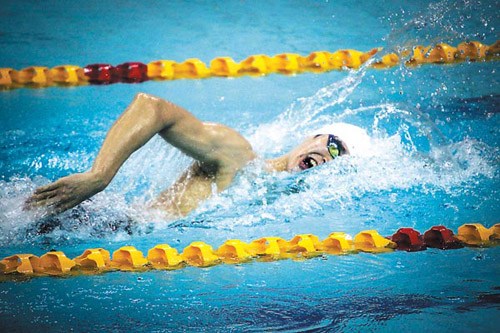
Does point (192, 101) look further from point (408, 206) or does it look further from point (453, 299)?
point (453, 299)

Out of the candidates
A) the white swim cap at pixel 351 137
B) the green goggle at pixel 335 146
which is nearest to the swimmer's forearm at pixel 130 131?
the green goggle at pixel 335 146

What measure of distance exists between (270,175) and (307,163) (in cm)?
18

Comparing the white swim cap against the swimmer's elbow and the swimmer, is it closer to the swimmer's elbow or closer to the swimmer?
the swimmer

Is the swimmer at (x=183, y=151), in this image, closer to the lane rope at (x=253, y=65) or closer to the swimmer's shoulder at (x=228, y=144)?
the swimmer's shoulder at (x=228, y=144)

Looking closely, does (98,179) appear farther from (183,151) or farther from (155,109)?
(183,151)

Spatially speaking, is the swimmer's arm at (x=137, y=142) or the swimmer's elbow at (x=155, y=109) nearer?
the swimmer's arm at (x=137, y=142)

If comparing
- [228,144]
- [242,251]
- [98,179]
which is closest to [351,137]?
[228,144]

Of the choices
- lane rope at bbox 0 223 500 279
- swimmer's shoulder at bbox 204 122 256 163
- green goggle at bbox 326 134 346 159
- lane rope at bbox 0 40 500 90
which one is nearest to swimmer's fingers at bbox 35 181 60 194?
lane rope at bbox 0 223 500 279

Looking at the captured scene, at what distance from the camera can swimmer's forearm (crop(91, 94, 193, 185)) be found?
248 centimetres

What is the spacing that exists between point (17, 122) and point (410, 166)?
2354mm

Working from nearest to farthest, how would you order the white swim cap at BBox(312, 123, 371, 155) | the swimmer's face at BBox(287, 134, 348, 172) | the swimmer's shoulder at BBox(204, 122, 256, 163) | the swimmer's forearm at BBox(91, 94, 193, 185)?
the swimmer's forearm at BBox(91, 94, 193, 185), the swimmer's shoulder at BBox(204, 122, 256, 163), the swimmer's face at BBox(287, 134, 348, 172), the white swim cap at BBox(312, 123, 371, 155)

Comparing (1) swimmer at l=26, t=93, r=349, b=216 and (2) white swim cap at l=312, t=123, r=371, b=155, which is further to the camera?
(2) white swim cap at l=312, t=123, r=371, b=155

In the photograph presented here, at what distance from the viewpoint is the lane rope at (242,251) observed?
2650mm

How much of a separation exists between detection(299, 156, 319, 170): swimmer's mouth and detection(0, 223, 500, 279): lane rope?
0.36 metres
